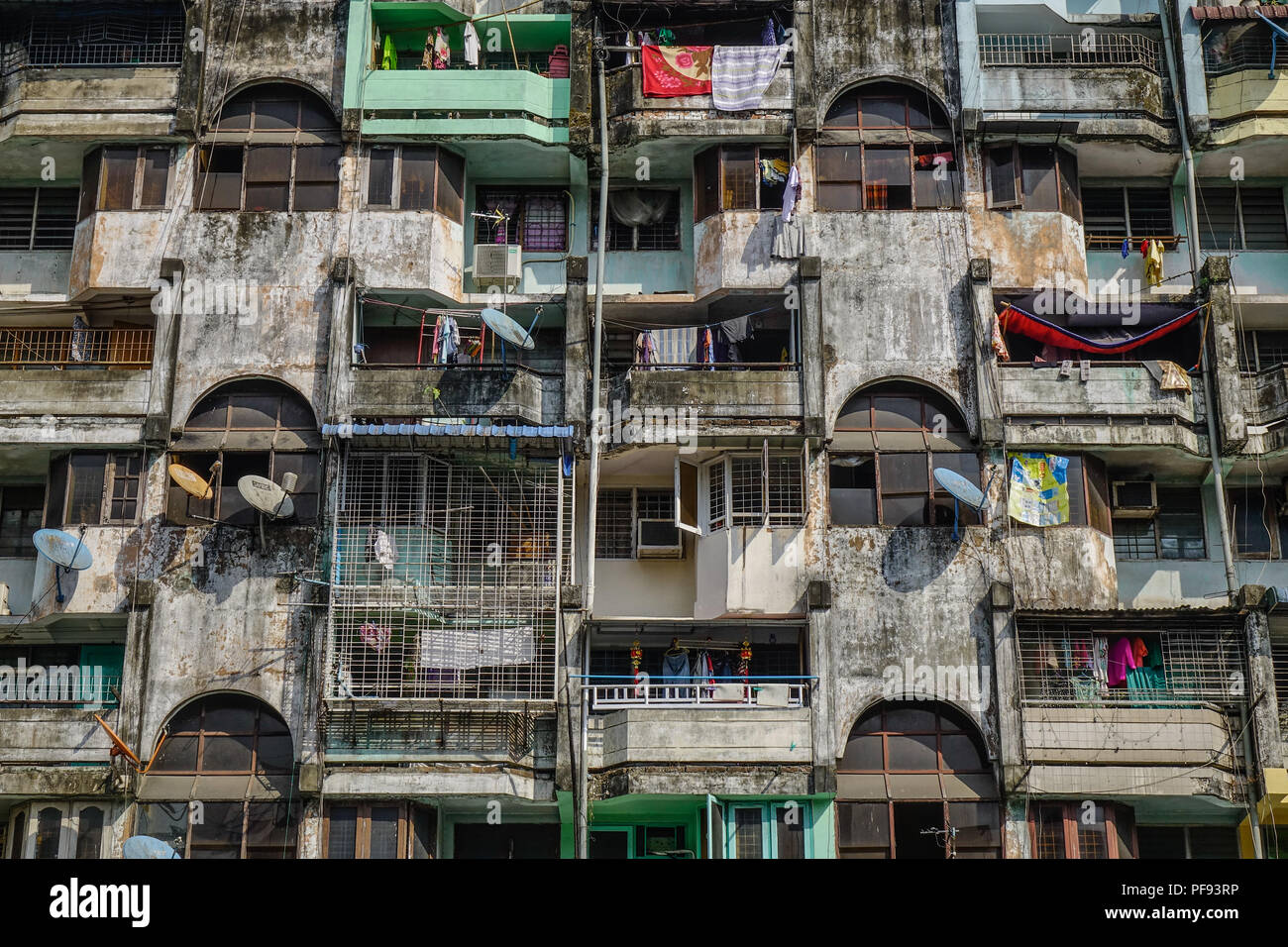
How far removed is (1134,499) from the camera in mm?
29531

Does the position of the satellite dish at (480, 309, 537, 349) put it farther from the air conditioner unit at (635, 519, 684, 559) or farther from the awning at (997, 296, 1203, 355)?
the awning at (997, 296, 1203, 355)

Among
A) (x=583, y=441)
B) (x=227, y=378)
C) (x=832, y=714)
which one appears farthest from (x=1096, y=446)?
(x=227, y=378)

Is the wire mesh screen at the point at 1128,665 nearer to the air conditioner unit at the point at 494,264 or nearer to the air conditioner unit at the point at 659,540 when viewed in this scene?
the air conditioner unit at the point at 659,540

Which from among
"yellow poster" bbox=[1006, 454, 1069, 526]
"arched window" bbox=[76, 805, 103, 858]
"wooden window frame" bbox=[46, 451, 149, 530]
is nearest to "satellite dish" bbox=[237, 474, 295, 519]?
"wooden window frame" bbox=[46, 451, 149, 530]

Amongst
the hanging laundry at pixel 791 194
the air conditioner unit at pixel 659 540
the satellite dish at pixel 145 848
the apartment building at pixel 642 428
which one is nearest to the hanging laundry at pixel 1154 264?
the apartment building at pixel 642 428

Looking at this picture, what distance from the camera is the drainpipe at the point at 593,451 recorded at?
26281 millimetres

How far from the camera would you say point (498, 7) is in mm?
31875

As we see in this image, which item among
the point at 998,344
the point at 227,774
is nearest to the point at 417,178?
the point at 998,344

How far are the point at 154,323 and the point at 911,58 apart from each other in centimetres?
1484

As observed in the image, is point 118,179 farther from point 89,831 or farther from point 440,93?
point 89,831

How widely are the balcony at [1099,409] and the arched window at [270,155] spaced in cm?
1281

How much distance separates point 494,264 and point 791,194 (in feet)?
18.0

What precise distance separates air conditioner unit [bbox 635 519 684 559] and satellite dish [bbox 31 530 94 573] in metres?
9.45

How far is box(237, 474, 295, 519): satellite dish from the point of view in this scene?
88.5 feet
